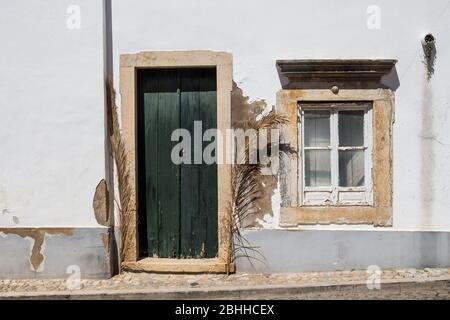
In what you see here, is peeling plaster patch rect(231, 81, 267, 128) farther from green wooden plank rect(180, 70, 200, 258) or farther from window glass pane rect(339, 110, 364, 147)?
window glass pane rect(339, 110, 364, 147)

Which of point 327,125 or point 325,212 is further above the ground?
point 327,125

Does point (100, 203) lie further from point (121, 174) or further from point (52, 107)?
point (52, 107)

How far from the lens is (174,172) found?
6344mm

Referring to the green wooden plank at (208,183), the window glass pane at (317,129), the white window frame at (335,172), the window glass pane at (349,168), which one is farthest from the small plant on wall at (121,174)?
the window glass pane at (349,168)

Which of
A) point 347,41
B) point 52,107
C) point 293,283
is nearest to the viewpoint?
point 293,283

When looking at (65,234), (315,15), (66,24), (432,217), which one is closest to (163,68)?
(66,24)

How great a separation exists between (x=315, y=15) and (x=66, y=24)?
3011 mm

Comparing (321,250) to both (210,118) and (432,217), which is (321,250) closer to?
(432,217)

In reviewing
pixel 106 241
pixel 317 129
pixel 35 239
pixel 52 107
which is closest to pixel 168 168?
pixel 106 241

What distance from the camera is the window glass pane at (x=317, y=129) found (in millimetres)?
6270

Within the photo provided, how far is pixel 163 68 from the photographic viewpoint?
246 inches

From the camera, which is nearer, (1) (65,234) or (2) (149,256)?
(1) (65,234)

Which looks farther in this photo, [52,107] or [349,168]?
[349,168]

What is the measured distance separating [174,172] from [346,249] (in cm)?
235
